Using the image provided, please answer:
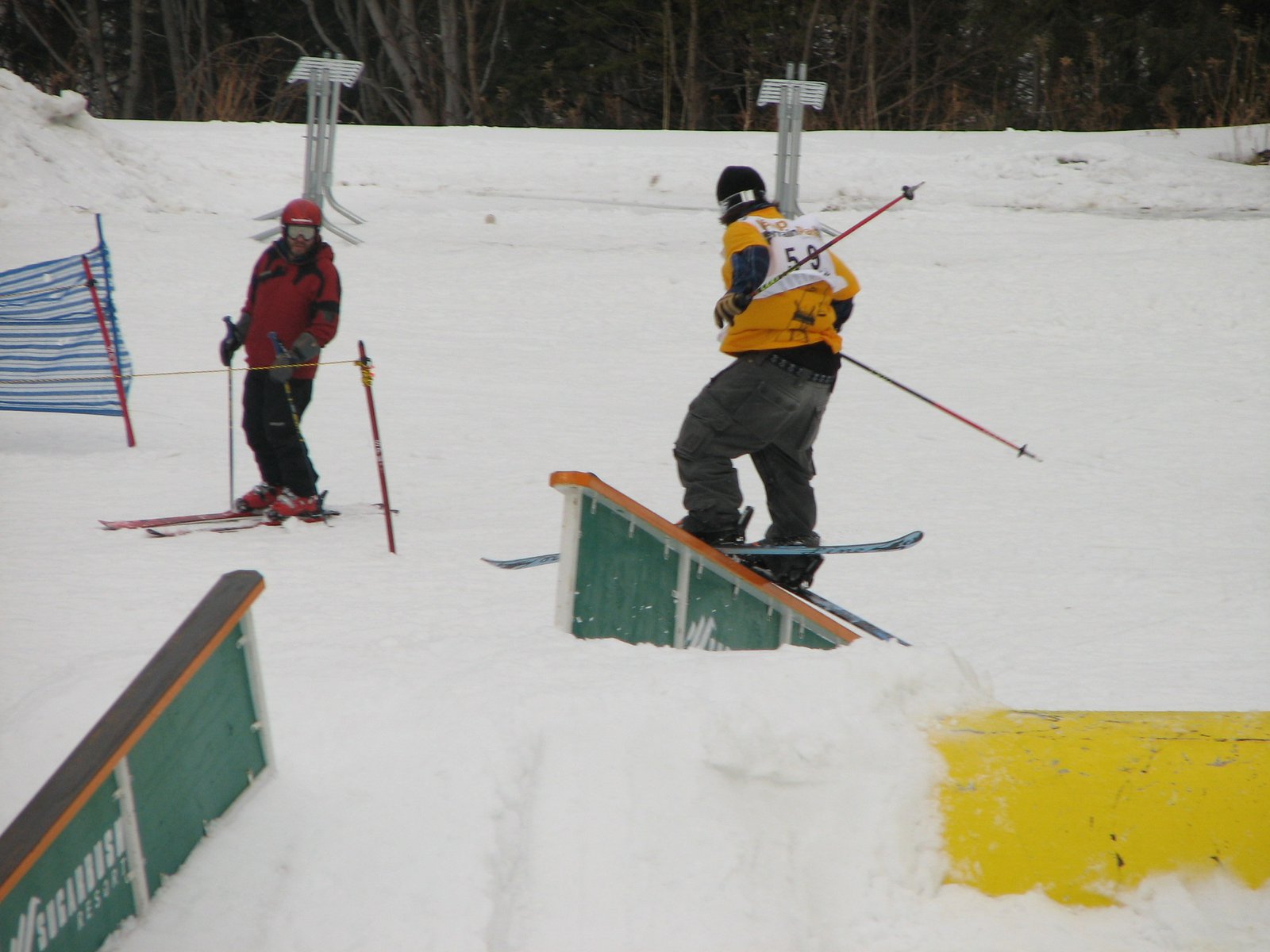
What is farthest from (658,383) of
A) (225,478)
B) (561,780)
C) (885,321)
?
(561,780)

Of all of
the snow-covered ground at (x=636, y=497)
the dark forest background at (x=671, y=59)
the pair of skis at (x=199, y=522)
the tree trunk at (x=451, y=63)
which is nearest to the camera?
the snow-covered ground at (x=636, y=497)

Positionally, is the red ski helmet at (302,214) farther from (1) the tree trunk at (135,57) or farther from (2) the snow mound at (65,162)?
(1) the tree trunk at (135,57)

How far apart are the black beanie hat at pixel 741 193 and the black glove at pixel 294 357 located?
7.57 feet

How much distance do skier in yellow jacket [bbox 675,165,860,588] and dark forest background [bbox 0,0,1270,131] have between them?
16.3 metres

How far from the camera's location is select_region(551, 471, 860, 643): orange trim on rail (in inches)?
159

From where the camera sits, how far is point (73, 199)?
1318 centimetres

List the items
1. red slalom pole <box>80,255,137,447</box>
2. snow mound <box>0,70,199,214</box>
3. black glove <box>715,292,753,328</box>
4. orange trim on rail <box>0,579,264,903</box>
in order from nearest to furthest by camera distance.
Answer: orange trim on rail <box>0,579,264,903</box> → black glove <box>715,292,753,328</box> → red slalom pole <box>80,255,137,447</box> → snow mound <box>0,70,199,214</box>

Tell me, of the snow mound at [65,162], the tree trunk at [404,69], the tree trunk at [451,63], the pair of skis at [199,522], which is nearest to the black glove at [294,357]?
the pair of skis at [199,522]

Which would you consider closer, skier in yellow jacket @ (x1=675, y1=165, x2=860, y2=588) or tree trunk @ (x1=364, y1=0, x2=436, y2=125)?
skier in yellow jacket @ (x1=675, y1=165, x2=860, y2=588)

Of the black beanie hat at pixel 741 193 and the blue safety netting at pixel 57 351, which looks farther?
the blue safety netting at pixel 57 351

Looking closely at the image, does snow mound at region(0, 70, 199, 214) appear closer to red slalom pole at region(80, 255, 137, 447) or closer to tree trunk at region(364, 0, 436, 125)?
red slalom pole at region(80, 255, 137, 447)

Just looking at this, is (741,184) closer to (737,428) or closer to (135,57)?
(737,428)

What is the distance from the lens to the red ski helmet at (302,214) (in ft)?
19.5

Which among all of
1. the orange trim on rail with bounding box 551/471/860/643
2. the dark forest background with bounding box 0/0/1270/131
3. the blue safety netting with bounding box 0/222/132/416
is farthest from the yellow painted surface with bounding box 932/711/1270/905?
the dark forest background with bounding box 0/0/1270/131
